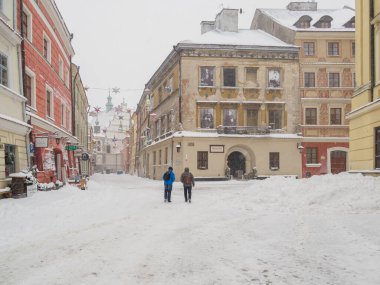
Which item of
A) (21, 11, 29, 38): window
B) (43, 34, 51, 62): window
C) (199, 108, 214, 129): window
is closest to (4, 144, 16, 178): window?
(21, 11, 29, 38): window

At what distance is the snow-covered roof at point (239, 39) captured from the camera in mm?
33772

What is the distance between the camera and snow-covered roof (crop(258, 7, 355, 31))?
36312 millimetres

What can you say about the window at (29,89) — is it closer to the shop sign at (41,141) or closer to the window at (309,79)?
the shop sign at (41,141)

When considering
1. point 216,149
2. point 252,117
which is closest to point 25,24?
point 216,149

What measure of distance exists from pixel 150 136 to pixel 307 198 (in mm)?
35411

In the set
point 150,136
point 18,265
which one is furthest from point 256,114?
point 18,265

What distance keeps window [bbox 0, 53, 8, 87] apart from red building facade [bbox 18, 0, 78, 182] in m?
1.33

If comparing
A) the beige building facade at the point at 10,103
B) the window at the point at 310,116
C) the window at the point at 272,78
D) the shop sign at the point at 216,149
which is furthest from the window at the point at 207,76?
the beige building facade at the point at 10,103

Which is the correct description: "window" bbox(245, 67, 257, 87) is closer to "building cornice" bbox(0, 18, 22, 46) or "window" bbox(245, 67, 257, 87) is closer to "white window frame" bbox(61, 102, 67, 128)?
"white window frame" bbox(61, 102, 67, 128)

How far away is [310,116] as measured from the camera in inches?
1391

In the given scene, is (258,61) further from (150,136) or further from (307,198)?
(307,198)

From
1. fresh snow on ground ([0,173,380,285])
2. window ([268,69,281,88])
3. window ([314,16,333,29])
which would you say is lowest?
fresh snow on ground ([0,173,380,285])

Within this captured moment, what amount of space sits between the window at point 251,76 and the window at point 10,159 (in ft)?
73.8

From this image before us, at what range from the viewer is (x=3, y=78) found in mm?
14898
